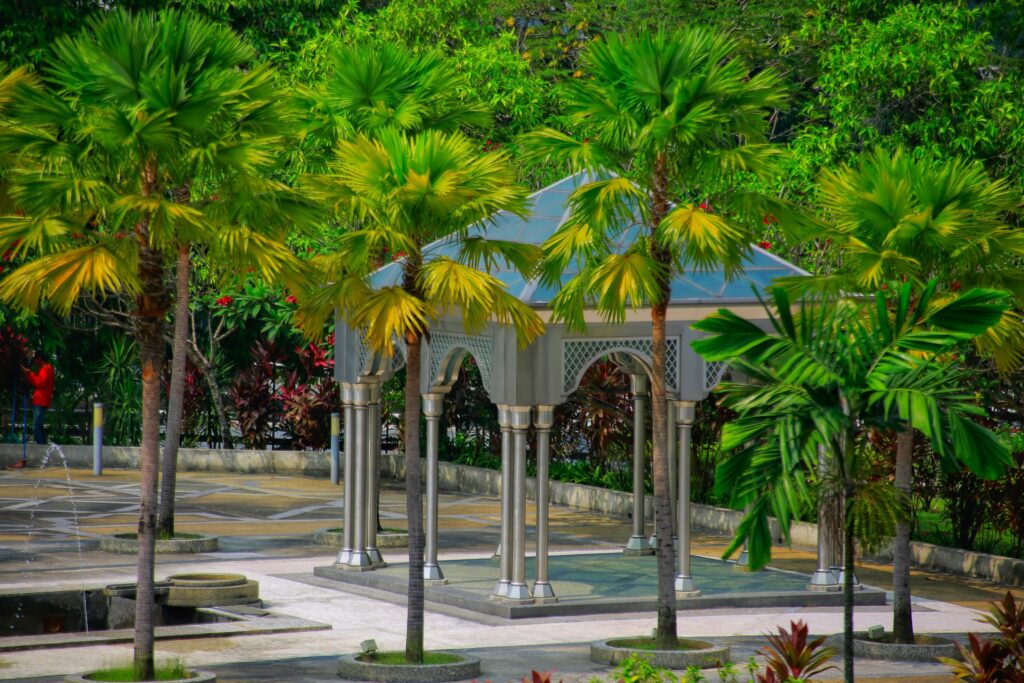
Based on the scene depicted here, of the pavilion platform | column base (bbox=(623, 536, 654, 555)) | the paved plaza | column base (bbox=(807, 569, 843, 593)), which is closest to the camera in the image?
the paved plaza

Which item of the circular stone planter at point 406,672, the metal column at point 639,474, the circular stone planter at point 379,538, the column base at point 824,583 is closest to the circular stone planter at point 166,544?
the circular stone planter at point 379,538

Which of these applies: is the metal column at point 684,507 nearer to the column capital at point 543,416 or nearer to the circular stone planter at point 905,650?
the column capital at point 543,416

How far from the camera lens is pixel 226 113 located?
12.8m

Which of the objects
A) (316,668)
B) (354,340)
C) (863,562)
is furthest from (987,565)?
(316,668)

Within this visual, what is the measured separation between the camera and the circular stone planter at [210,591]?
1606cm

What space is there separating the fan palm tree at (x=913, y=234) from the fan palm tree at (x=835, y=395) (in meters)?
3.75

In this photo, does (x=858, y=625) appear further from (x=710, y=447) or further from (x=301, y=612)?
(x=710, y=447)

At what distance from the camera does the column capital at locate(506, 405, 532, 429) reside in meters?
16.0

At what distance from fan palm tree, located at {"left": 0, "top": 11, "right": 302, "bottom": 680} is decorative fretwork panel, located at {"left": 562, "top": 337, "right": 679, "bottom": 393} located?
3.98 m

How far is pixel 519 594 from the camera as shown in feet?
52.6

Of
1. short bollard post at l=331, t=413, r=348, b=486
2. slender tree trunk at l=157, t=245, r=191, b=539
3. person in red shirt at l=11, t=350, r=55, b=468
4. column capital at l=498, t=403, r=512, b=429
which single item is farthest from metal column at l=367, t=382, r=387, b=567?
person in red shirt at l=11, t=350, r=55, b=468

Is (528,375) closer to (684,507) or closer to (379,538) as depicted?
(684,507)

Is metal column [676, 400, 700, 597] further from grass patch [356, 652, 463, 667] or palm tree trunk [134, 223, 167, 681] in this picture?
palm tree trunk [134, 223, 167, 681]

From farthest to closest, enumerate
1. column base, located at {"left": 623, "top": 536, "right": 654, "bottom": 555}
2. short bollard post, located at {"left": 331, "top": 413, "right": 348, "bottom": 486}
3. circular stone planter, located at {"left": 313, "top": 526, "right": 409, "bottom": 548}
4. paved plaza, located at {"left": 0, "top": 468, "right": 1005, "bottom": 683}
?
short bollard post, located at {"left": 331, "top": 413, "right": 348, "bottom": 486} → circular stone planter, located at {"left": 313, "top": 526, "right": 409, "bottom": 548} → column base, located at {"left": 623, "top": 536, "right": 654, "bottom": 555} → paved plaza, located at {"left": 0, "top": 468, "right": 1005, "bottom": 683}
